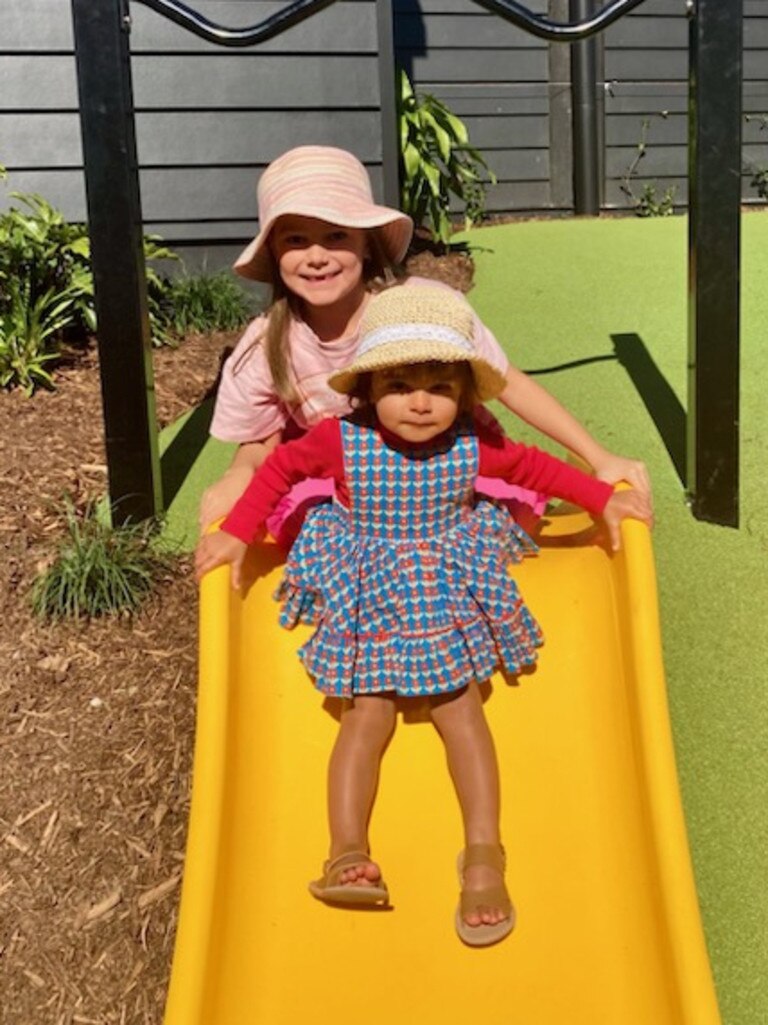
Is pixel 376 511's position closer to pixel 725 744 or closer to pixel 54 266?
pixel 725 744

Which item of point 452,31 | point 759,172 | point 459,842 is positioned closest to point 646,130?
point 759,172

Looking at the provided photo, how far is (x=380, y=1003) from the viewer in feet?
6.59

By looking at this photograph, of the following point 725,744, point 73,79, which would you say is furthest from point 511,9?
point 73,79

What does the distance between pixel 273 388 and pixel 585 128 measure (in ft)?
20.7

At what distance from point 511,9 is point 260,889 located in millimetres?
Answer: 2432

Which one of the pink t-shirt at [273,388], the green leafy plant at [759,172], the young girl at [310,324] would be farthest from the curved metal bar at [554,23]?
the green leafy plant at [759,172]

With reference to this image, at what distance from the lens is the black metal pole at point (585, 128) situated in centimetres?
831

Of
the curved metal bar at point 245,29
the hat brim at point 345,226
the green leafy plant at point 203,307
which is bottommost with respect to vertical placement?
the hat brim at point 345,226

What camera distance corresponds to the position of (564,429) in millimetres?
2787

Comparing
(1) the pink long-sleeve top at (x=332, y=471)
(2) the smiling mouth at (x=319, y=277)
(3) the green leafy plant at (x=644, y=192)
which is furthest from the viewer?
(3) the green leafy plant at (x=644, y=192)

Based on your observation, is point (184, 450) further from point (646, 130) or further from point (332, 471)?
point (646, 130)

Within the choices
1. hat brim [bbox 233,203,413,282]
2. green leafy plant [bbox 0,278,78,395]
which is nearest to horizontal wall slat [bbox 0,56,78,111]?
green leafy plant [bbox 0,278,78,395]

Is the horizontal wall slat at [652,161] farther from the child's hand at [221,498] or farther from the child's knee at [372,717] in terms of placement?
the child's knee at [372,717]

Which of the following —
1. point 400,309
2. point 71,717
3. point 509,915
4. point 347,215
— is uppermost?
point 347,215
